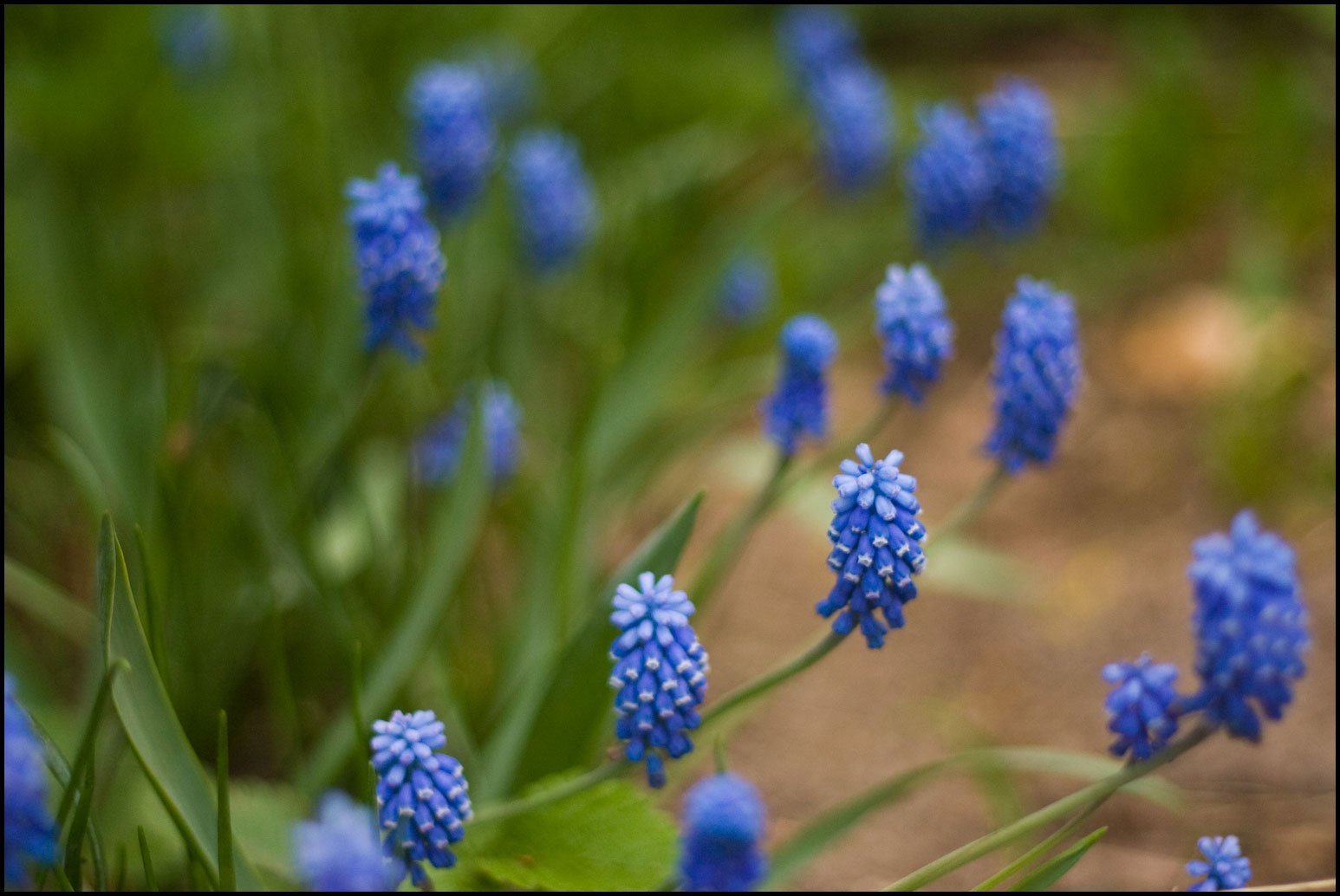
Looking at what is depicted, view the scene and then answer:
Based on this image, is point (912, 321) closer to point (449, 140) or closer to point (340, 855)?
point (449, 140)

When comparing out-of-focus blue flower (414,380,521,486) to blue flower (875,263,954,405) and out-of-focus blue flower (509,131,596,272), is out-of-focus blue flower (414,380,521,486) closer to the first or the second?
out-of-focus blue flower (509,131,596,272)

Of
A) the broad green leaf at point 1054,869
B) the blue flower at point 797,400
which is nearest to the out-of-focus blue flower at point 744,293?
the blue flower at point 797,400

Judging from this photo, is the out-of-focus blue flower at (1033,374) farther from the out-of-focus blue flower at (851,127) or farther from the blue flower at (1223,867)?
the out-of-focus blue flower at (851,127)

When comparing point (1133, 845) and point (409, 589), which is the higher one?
point (409, 589)

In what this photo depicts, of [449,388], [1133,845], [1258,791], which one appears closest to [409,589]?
[449,388]

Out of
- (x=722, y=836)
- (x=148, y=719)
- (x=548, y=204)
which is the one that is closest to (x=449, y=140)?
(x=548, y=204)

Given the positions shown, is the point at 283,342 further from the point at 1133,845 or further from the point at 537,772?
the point at 1133,845

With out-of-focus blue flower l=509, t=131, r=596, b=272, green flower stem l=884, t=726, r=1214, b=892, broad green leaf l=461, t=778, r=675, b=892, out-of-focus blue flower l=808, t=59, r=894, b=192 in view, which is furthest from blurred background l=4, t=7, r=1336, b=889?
green flower stem l=884, t=726, r=1214, b=892
